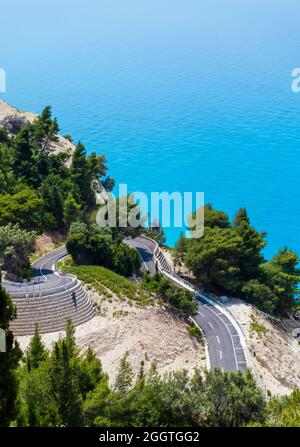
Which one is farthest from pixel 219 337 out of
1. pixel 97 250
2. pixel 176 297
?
pixel 97 250

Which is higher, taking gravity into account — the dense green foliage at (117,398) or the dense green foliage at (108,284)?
the dense green foliage at (108,284)

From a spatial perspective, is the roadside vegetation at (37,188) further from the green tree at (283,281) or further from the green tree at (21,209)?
the green tree at (283,281)

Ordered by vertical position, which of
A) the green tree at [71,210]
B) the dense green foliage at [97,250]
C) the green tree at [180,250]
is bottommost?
the dense green foliage at [97,250]

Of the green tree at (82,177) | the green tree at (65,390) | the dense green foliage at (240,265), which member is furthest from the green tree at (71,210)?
the green tree at (65,390)

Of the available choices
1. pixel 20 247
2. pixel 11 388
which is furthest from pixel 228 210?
pixel 11 388

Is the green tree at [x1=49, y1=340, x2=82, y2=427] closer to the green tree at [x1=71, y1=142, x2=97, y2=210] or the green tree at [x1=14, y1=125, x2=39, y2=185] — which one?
the green tree at [x1=14, y1=125, x2=39, y2=185]
